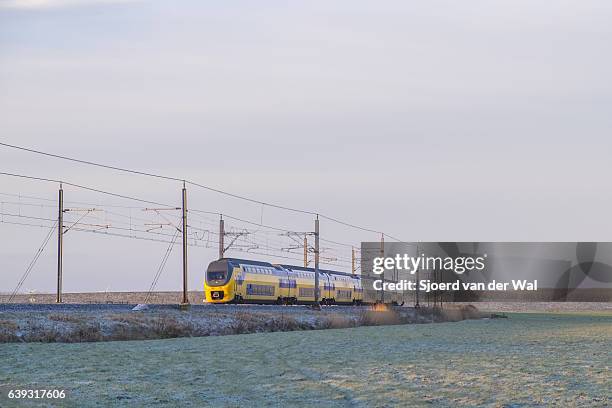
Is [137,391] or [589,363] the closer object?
[137,391]

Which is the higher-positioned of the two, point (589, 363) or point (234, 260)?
point (234, 260)

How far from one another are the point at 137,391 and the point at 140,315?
2695cm

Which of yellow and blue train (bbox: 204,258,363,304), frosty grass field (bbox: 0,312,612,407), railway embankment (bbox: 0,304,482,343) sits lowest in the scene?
frosty grass field (bbox: 0,312,612,407)

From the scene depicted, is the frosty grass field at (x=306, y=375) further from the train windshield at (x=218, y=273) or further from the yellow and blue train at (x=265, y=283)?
the yellow and blue train at (x=265, y=283)

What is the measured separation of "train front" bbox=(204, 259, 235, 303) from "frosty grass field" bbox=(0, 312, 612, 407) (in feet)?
121

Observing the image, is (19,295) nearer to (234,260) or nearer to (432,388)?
(234,260)

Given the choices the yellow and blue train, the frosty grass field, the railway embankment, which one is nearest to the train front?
the yellow and blue train

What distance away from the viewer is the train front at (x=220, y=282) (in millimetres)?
71688

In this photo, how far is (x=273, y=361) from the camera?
27016 millimetres

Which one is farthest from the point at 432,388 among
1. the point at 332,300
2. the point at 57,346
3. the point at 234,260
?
the point at 332,300

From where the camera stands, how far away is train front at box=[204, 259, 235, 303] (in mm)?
71688

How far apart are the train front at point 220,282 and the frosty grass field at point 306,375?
121 ft

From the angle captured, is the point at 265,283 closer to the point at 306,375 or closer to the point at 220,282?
the point at 220,282

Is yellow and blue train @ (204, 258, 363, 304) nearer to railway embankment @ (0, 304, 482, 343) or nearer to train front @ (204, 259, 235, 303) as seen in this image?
train front @ (204, 259, 235, 303)
